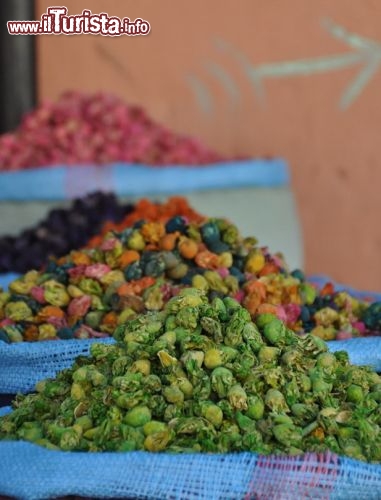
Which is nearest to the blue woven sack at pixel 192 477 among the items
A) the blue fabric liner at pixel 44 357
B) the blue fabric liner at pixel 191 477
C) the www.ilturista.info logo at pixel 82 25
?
the blue fabric liner at pixel 191 477

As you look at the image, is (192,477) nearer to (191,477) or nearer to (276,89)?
(191,477)

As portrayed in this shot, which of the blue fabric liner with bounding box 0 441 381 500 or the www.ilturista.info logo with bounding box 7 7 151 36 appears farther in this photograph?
the www.ilturista.info logo with bounding box 7 7 151 36

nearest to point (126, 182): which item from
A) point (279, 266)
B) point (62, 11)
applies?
point (62, 11)

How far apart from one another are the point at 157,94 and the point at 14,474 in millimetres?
2917

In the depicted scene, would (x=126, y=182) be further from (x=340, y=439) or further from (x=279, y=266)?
(x=340, y=439)

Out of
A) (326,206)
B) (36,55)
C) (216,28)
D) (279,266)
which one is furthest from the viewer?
(36,55)

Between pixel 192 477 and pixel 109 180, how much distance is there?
2.11 meters

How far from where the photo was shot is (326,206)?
3711 mm

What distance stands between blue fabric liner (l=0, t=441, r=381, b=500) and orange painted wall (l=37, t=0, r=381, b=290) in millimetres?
2188

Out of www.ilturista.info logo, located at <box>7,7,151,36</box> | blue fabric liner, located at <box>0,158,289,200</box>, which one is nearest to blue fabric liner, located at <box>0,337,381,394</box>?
blue fabric liner, located at <box>0,158,289,200</box>

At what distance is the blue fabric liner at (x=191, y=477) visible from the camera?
1.39 meters

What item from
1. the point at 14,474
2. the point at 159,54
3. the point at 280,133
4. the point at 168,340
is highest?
the point at 159,54

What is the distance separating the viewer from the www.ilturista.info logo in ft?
13.2

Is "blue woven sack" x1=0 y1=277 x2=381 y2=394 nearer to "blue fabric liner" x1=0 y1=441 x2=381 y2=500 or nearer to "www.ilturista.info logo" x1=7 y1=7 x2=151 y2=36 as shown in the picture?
"blue fabric liner" x1=0 y1=441 x2=381 y2=500
